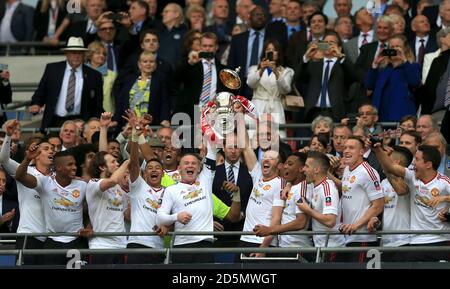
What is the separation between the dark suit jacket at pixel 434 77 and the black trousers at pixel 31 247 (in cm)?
596

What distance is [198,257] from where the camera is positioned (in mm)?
19328

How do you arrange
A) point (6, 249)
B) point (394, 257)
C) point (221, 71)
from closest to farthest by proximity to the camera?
point (394, 257) < point (6, 249) < point (221, 71)

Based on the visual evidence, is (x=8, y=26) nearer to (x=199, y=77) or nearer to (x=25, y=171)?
(x=199, y=77)

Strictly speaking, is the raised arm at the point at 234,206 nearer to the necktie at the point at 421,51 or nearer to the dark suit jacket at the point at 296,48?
the dark suit jacket at the point at 296,48

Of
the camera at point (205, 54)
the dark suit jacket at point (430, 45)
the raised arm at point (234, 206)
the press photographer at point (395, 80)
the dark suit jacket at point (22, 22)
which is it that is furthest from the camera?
the dark suit jacket at point (22, 22)

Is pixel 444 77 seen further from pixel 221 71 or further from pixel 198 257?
pixel 198 257

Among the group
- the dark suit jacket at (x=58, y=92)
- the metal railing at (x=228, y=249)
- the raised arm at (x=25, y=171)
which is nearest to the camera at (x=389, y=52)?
the metal railing at (x=228, y=249)

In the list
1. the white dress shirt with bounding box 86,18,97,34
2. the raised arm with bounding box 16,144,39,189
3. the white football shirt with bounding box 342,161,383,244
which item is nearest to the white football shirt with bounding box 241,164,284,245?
the white football shirt with bounding box 342,161,383,244

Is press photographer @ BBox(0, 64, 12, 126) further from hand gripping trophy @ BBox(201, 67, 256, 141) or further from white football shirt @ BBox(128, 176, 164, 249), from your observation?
white football shirt @ BBox(128, 176, 164, 249)

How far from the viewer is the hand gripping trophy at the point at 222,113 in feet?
68.3

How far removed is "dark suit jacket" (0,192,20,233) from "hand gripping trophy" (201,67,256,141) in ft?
8.20

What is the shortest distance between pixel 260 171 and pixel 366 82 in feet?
10.6

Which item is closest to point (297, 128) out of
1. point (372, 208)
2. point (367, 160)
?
point (367, 160)

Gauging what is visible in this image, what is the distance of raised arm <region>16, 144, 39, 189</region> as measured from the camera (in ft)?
64.2
